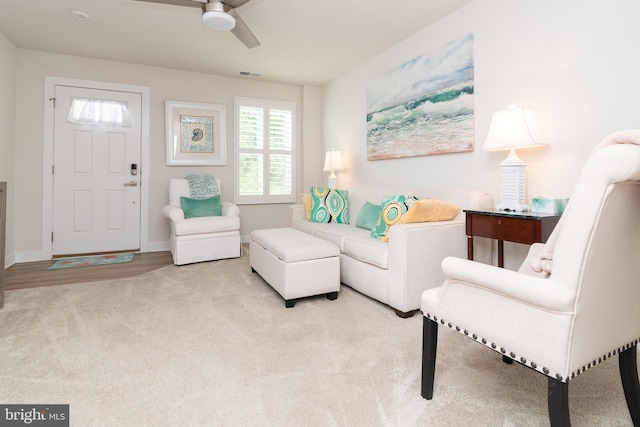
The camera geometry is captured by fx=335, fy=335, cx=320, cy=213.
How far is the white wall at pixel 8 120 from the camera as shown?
3518mm

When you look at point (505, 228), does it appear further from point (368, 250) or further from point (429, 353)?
point (429, 353)

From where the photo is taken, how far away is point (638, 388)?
3.94 ft

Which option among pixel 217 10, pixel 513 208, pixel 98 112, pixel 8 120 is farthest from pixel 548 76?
pixel 8 120

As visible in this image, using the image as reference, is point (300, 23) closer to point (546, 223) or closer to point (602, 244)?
point (546, 223)

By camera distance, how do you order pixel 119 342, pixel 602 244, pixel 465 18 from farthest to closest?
pixel 465 18 < pixel 119 342 < pixel 602 244

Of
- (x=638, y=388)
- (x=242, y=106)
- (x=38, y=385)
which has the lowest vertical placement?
(x=38, y=385)

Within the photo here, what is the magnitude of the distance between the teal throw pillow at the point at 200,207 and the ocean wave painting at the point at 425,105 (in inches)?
81.2

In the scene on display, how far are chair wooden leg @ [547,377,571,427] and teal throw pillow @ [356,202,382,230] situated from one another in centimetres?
223

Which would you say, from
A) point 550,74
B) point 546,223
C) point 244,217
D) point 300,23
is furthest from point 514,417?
point 244,217

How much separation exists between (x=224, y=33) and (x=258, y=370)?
10.6 feet

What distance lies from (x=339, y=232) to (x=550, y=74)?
1.97m

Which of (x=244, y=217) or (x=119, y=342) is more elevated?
(x=244, y=217)

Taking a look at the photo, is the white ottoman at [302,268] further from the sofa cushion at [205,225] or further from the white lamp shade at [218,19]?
the white lamp shade at [218,19]

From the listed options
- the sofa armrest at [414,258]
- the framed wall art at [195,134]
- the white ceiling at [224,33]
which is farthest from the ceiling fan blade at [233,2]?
the framed wall art at [195,134]
